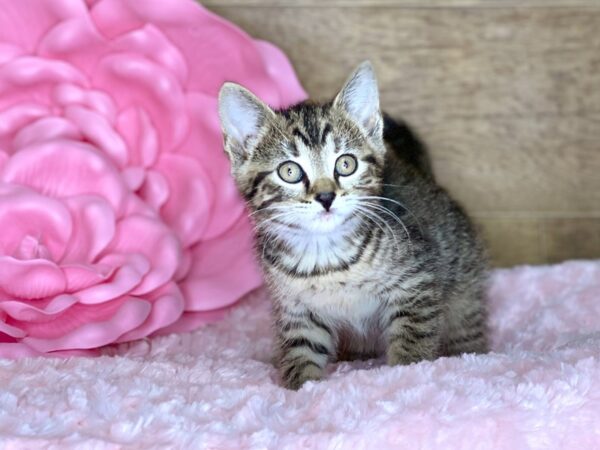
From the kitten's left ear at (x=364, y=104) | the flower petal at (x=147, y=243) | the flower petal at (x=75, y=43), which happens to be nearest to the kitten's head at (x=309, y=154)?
the kitten's left ear at (x=364, y=104)

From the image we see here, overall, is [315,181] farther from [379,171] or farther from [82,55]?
[82,55]

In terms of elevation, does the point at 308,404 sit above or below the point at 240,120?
below

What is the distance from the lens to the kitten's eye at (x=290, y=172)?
134cm

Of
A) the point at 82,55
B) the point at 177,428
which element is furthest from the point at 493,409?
the point at 82,55

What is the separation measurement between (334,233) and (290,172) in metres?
0.12

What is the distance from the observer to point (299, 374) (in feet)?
4.46

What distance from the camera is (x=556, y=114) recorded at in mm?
1955

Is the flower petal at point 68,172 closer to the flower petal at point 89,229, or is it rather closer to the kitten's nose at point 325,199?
the flower petal at point 89,229

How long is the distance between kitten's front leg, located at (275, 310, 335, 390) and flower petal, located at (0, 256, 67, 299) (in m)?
0.41

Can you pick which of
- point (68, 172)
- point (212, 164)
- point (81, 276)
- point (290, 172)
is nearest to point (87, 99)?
point (68, 172)

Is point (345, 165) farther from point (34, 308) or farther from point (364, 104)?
point (34, 308)

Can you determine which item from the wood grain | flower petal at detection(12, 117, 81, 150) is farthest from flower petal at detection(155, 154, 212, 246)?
the wood grain

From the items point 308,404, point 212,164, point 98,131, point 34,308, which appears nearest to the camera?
point 308,404

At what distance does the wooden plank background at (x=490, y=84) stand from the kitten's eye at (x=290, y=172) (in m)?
0.66
